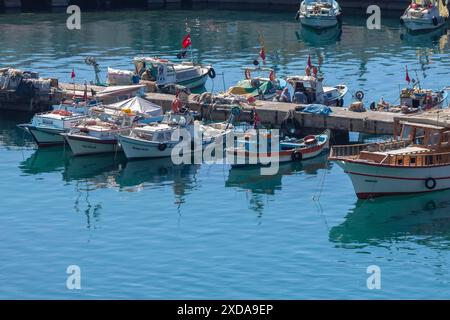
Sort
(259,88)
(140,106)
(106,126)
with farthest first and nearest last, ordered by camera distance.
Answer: (259,88), (140,106), (106,126)

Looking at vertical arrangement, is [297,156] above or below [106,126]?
below

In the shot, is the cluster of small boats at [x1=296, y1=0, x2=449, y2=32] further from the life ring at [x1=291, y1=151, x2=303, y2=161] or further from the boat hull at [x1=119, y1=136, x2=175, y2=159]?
the boat hull at [x1=119, y1=136, x2=175, y2=159]

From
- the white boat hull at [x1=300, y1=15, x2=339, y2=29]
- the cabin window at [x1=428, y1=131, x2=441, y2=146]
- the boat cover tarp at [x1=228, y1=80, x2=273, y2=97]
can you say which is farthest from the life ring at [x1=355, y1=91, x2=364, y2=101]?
the white boat hull at [x1=300, y1=15, x2=339, y2=29]

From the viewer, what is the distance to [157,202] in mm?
78500

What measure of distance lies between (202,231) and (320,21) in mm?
71886

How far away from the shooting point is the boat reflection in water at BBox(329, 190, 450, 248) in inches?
2785

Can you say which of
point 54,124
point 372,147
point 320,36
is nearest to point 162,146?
point 54,124

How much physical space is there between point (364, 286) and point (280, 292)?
4307mm

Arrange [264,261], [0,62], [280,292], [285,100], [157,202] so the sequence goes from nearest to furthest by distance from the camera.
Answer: [280,292]
[264,261]
[157,202]
[285,100]
[0,62]

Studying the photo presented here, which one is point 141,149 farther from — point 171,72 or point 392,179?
point 171,72

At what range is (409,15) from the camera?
454 ft

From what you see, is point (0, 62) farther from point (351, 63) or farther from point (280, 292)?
point (280, 292)

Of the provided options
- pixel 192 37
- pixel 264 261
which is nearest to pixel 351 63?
pixel 192 37

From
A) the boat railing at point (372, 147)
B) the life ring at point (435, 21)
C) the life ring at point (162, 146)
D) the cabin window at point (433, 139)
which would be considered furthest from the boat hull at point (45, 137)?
the life ring at point (435, 21)
